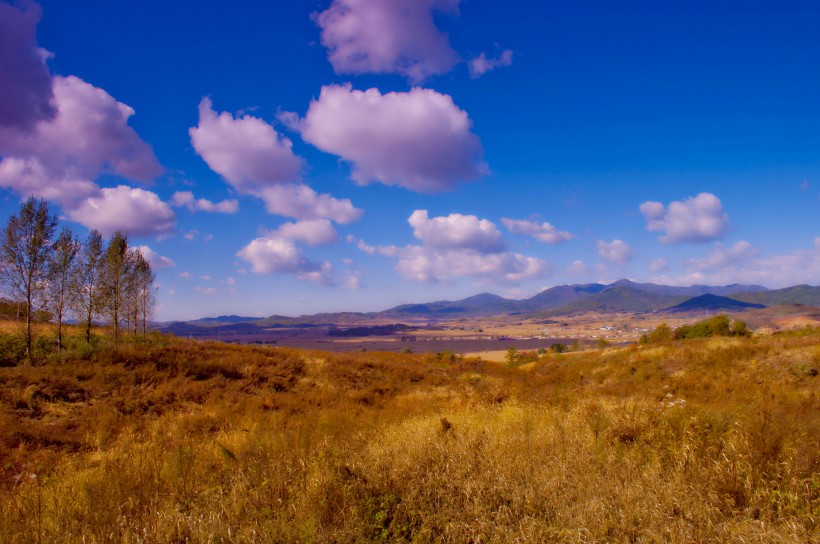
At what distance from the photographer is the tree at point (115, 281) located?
24703 millimetres

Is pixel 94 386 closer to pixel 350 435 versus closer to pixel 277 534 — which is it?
pixel 350 435

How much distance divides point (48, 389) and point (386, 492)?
1515 centimetres

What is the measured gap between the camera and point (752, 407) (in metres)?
7.27

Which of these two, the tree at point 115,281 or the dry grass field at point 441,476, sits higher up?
the tree at point 115,281

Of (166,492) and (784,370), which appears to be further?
(784,370)

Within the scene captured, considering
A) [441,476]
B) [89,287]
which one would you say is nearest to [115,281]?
[89,287]

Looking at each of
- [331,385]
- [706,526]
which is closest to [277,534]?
[706,526]

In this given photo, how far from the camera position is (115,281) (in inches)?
1013

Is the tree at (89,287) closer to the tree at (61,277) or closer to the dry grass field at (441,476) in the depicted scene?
the tree at (61,277)

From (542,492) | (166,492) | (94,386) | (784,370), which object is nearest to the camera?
(542,492)

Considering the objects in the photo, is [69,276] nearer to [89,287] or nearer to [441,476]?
[89,287]

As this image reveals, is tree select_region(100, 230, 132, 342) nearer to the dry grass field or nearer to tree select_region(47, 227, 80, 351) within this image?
tree select_region(47, 227, 80, 351)

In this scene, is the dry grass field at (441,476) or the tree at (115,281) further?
the tree at (115,281)

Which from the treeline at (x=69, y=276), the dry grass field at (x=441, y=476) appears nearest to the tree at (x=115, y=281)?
the treeline at (x=69, y=276)
